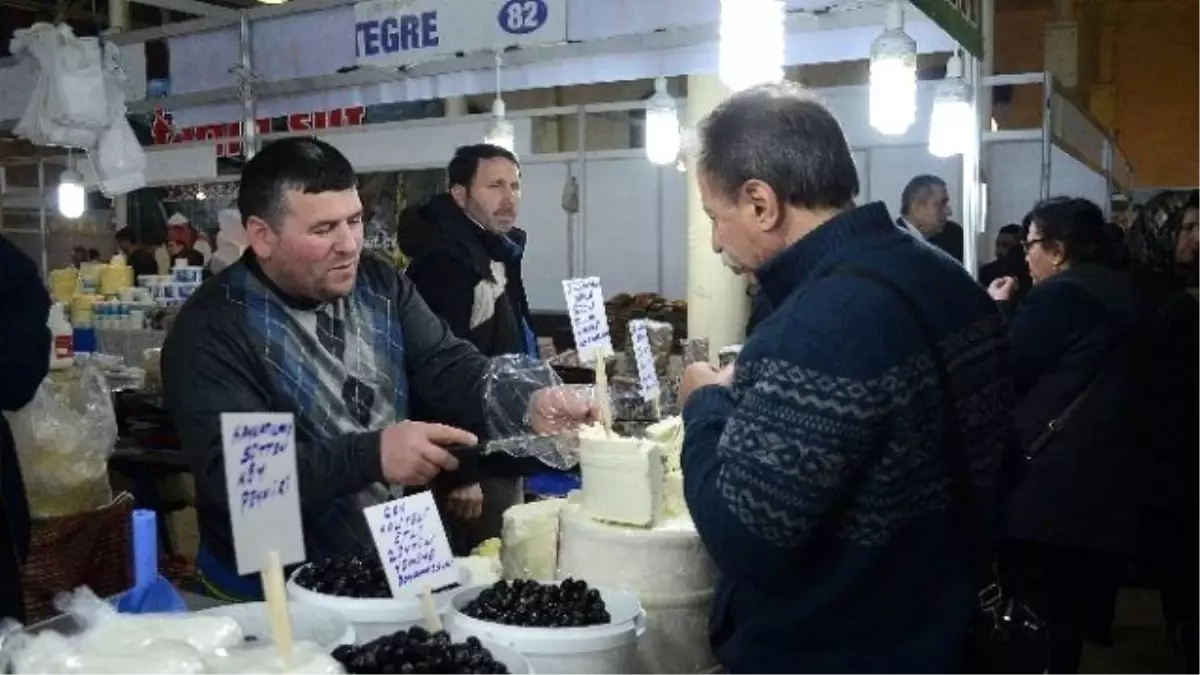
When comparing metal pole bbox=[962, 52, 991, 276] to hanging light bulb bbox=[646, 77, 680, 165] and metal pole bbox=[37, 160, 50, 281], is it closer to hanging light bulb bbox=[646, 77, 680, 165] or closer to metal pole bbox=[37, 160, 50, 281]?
hanging light bulb bbox=[646, 77, 680, 165]

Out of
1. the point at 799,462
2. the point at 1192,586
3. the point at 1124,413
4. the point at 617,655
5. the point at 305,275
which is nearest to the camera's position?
the point at 799,462

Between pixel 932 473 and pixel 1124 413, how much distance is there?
2636mm

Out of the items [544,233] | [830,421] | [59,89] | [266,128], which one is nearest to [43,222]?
[266,128]

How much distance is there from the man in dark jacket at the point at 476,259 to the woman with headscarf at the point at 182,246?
622 cm

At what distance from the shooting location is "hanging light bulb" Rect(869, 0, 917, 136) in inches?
150

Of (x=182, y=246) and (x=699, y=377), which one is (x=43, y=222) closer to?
(x=182, y=246)

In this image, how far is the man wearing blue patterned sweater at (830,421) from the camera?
147 cm

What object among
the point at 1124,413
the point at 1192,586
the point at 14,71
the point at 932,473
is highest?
the point at 14,71

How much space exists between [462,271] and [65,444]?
128 centimetres

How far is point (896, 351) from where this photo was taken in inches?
58.8

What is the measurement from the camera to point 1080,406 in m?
3.79

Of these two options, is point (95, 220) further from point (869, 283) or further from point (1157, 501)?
point (869, 283)

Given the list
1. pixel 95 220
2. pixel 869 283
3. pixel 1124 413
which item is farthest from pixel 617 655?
pixel 95 220

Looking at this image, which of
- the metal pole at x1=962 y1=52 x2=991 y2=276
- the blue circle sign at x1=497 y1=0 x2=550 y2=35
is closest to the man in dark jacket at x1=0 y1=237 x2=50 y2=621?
the blue circle sign at x1=497 y1=0 x2=550 y2=35
